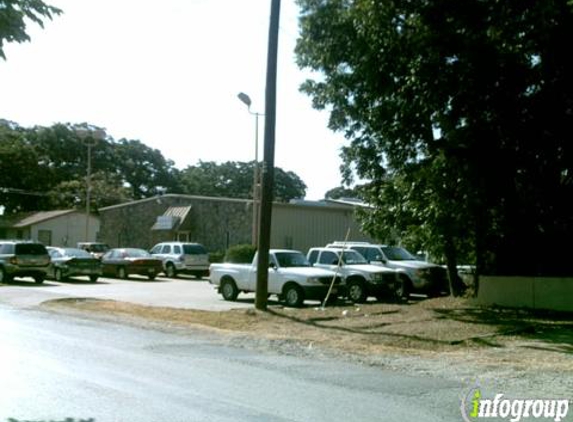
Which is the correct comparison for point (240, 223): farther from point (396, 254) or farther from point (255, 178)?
point (396, 254)

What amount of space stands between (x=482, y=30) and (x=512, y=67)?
4.05 feet

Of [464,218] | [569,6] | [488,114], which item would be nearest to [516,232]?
[464,218]

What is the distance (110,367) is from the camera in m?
10.1

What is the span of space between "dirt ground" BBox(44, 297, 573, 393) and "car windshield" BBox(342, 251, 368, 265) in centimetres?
253

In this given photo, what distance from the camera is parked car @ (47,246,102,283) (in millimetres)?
31594

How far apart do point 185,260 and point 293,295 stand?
1599 cm

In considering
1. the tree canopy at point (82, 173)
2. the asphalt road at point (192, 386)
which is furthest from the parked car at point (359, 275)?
the tree canopy at point (82, 173)

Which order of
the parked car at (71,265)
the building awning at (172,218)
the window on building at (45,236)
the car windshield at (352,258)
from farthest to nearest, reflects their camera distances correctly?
the window on building at (45,236), the building awning at (172,218), the parked car at (71,265), the car windshield at (352,258)

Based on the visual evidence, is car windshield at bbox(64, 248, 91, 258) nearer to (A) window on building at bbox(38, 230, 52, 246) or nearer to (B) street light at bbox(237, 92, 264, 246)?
(B) street light at bbox(237, 92, 264, 246)

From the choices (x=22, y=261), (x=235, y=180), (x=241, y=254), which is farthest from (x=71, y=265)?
(x=235, y=180)

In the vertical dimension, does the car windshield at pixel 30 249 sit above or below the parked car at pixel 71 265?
above

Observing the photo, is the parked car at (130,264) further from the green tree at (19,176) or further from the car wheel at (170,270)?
the green tree at (19,176)

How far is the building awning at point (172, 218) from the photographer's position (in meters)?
43.5

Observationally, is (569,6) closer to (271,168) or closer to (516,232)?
(516,232)
